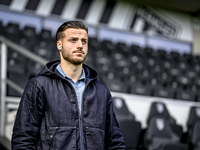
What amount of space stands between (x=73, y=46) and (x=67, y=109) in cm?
22

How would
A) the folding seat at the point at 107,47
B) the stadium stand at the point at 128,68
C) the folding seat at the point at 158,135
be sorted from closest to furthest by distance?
the folding seat at the point at 158,135 → the stadium stand at the point at 128,68 → the folding seat at the point at 107,47

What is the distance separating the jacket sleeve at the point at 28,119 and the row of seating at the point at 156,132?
4.23 feet

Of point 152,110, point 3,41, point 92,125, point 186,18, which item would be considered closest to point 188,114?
point 152,110

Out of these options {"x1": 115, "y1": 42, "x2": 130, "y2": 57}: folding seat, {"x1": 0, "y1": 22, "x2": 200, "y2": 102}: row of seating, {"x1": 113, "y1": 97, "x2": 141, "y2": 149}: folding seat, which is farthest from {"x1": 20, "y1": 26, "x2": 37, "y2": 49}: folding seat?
{"x1": 113, "y1": 97, "x2": 141, "y2": 149}: folding seat

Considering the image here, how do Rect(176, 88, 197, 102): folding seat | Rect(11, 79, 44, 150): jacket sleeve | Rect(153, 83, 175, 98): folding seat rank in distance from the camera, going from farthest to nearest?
Rect(176, 88, 197, 102): folding seat, Rect(153, 83, 175, 98): folding seat, Rect(11, 79, 44, 150): jacket sleeve

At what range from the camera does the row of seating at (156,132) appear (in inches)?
81.4

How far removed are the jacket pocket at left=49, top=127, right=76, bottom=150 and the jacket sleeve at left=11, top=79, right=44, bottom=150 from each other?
0.18ft

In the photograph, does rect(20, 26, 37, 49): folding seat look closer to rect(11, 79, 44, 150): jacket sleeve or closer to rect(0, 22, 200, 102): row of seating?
rect(0, 22, 200, 102): row of seating

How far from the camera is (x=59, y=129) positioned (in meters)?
0.82

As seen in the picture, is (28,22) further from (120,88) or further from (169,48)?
(169,48)

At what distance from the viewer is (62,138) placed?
81cm

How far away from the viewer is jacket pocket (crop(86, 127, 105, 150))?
0.85m

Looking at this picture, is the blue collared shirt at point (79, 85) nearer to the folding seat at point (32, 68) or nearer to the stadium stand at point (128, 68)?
the stadium stand at point (128, 68)

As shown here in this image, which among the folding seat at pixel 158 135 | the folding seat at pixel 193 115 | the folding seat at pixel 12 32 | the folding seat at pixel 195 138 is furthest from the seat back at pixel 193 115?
the folding seat at pixel 12 32
